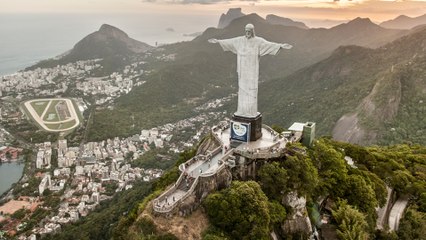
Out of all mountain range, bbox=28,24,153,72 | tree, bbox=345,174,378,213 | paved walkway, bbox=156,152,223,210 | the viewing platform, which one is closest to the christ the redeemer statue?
the viewing platform

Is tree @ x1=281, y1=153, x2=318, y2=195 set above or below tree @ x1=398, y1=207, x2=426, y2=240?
above

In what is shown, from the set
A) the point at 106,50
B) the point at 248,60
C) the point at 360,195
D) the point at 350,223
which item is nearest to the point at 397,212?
the point at 360,195

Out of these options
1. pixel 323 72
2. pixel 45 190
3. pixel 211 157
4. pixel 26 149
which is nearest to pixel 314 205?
pixel 211 157

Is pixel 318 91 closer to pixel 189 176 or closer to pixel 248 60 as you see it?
pixel 248 60

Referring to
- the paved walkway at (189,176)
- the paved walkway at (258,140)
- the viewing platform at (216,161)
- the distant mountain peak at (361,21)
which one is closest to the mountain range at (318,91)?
the distant mountain peak at (361,21)

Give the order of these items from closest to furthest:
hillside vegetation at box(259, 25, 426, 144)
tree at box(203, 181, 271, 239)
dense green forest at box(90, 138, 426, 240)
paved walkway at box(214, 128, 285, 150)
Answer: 1. tree at box(203, 181, 271, 239)
2. dense green forest at box(90, 138, 426, 240)
3. paved walkway at box(214, 128, 285, 150)
4. hillside vegetation at box(259, 25, 426, 144)

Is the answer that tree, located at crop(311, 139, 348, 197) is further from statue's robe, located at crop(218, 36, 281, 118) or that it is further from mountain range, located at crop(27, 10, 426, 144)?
mountain range, located at crop(27, 10, 426, 144)

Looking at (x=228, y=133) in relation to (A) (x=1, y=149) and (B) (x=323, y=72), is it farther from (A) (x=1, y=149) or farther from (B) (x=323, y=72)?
(B) (x=323, y=72)

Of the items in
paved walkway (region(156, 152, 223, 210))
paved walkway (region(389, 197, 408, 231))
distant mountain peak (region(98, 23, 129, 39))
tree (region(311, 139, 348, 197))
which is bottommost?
distant mountain peak (region(98, 23, 129, 39))
